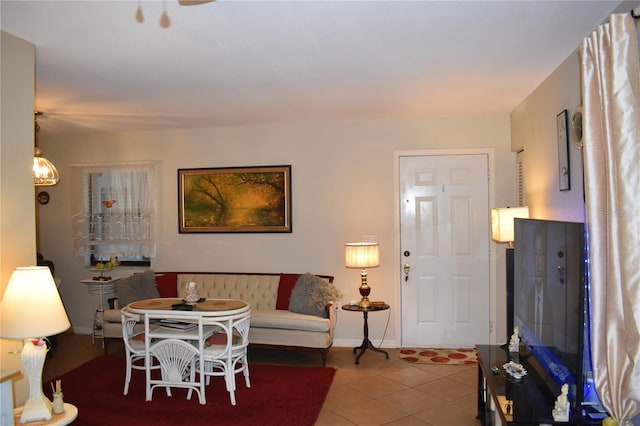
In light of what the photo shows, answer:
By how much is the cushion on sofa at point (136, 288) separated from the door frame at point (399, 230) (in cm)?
267

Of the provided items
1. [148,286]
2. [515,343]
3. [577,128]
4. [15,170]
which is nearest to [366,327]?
[515,343]

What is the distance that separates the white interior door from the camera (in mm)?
5402

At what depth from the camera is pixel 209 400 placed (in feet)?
13.1

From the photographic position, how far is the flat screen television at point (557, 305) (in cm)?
226

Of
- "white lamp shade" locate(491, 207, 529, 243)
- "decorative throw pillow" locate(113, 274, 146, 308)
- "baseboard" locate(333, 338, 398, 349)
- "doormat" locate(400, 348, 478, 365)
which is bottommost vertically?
"doormat" locate(400, 348, 478, 365)

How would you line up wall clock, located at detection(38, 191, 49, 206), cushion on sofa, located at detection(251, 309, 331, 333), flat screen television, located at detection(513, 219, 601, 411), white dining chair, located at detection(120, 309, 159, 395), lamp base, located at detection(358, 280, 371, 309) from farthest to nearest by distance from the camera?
wall clock, located at detection(38, 191, 49, 206) < lamp base, located at detection(358, 280, 371, 309) < cushion on sofa, located at detection(251, 309, 331, 333) < white dining chair, located at detection(120, 309, 159, 395) < flat screen television, located at detection(513, 219, 601, 411)

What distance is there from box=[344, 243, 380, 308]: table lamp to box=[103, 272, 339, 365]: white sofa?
13.2 inches

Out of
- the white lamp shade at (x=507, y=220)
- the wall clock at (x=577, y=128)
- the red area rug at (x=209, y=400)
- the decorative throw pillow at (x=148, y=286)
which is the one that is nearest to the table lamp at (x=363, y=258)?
the red area rug at (x=209, y=400)

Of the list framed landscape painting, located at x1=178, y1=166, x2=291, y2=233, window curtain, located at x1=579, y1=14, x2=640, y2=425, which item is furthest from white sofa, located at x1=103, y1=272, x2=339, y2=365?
window curtain, located at x1=579, y1=14, x2=640, y2=425

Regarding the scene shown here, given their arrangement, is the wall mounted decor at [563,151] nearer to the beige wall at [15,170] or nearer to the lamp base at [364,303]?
the lamp base at [364,303]

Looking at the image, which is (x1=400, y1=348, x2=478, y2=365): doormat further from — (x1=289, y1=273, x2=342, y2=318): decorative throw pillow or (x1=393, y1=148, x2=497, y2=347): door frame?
(x1=289, y1=273, x2=342, y2=318): decorative throw pillow

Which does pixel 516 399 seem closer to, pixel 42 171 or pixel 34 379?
pixel 34 379

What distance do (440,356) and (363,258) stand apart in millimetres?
1305

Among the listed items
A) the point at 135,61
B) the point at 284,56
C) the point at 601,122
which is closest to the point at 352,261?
the point at 284,56
